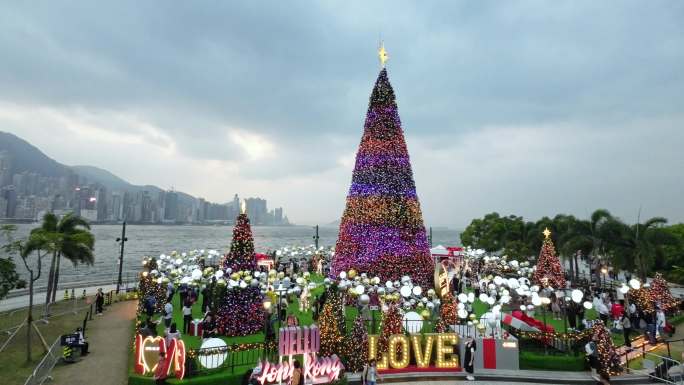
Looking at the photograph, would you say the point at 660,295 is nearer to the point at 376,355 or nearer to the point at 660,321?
the point at 660,321

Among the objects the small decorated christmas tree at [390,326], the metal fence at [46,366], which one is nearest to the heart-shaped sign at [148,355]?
the metal fence at [46,366]

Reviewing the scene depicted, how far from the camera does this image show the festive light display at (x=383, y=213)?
836 inches

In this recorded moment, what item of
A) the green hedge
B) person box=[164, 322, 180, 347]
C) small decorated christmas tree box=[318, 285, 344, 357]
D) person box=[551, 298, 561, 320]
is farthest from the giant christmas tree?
person box=[551, 298, 561, 320]

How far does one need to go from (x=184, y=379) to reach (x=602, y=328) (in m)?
13.8

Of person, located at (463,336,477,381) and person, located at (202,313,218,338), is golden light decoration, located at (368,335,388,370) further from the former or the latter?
person, located at (202,313,218,338)

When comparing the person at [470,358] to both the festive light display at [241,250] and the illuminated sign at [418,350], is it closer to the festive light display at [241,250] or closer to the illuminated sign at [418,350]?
the illuminated sign at [418,350]

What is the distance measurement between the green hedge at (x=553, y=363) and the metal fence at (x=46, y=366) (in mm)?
16052

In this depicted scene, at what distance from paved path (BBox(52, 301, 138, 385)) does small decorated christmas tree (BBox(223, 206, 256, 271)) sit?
5378 millimetres

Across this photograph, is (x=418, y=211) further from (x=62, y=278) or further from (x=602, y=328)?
(x=62, y=278)

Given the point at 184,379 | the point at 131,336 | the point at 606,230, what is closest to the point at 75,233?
the point at 131,336

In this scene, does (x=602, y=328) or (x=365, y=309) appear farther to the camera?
(x=365, y=309)

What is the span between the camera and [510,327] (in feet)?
52.1

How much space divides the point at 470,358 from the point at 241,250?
10442 mm

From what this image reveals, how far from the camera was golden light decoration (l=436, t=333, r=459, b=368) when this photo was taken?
527 inches
